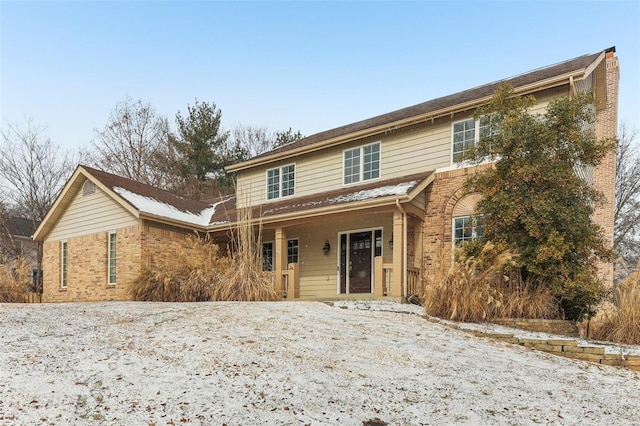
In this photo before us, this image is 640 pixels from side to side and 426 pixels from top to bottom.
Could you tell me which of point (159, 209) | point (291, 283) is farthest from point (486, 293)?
point (159, 209)

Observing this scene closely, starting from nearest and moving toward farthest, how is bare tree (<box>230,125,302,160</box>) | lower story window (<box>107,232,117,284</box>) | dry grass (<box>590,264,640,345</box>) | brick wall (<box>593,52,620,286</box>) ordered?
dry grass (<box>590,264,640,345</box>), brick wall (<box>593,52,620,286</box>), lower story window (<box>107,232,117,284</box>), bare tree (<box>230,125,302,160</box>)

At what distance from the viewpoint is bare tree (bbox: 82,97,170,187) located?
27.3 metres

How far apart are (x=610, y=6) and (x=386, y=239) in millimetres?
7680

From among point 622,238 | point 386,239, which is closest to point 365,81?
point 386,239

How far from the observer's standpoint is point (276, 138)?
30.2 m

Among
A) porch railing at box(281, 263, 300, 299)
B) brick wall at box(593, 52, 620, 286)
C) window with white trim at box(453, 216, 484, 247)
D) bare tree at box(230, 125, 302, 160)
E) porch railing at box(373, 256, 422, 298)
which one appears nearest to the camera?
window with white trim at box(453, 216, 484, 247)

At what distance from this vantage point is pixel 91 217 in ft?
49.0

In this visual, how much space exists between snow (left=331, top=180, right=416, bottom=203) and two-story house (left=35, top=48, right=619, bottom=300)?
5 centimetres

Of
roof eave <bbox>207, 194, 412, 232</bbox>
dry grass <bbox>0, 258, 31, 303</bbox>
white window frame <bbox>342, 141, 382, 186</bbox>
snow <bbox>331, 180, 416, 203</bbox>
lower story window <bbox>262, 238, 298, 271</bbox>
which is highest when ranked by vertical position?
white window frame <bbox>342, 141, 382, 186</bbox>

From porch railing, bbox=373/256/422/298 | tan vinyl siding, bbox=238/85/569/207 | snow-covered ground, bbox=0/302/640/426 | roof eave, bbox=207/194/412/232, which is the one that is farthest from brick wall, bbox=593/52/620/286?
snow-covered ground, bbox=0/302/640/426

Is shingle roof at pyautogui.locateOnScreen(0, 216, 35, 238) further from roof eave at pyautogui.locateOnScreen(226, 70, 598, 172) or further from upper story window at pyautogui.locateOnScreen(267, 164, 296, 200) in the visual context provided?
upper story window at pyautogui.locateOnScreen(267, 164, 296, 200)

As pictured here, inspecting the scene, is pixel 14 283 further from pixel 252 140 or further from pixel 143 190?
pixel 252 140

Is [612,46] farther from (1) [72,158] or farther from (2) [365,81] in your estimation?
(1) [72,158]

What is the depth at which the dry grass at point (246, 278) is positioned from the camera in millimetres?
10055
